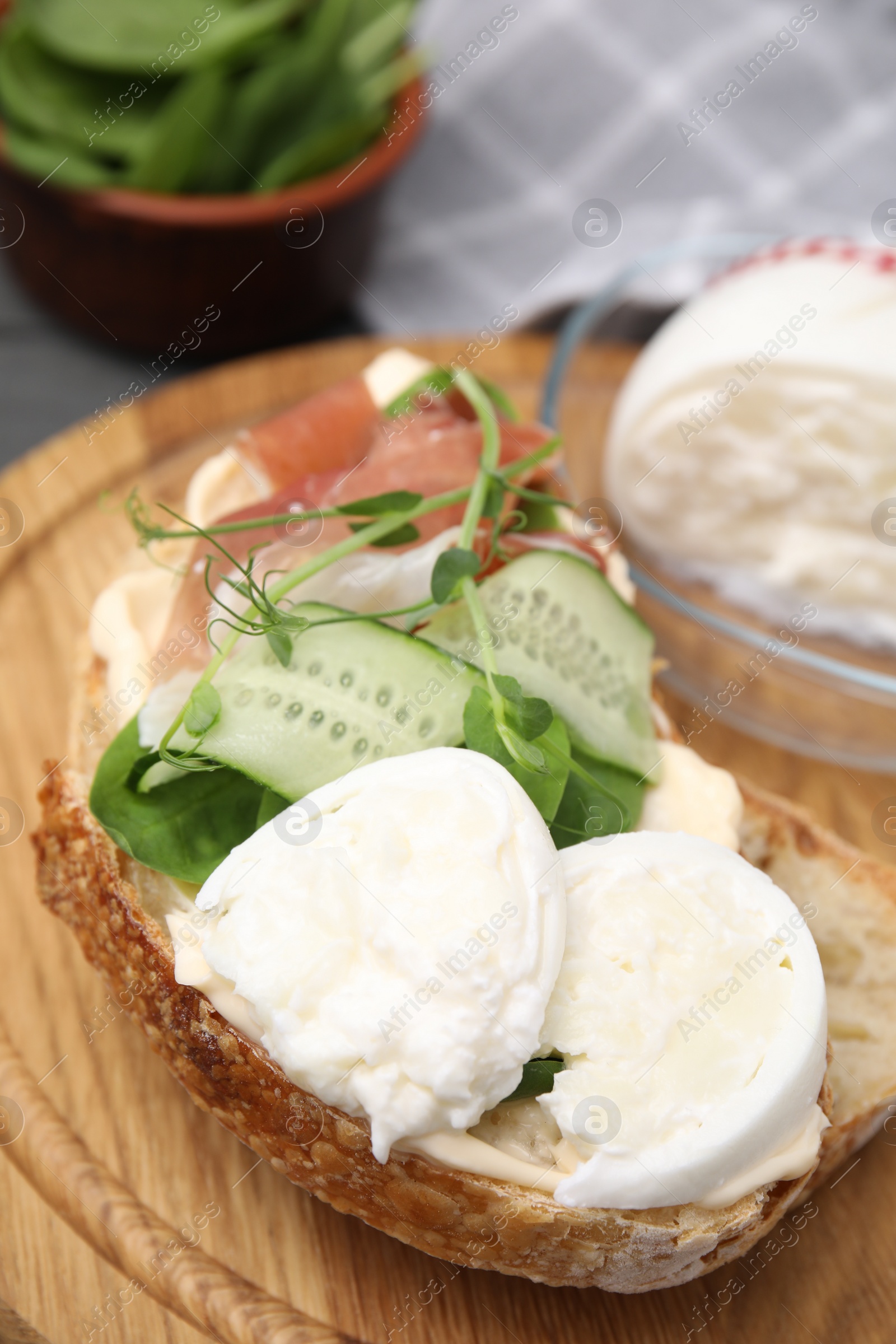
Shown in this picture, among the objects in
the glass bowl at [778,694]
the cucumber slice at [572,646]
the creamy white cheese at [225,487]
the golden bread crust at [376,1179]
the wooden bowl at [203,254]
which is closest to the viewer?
the golden bread crust at [376,1179]

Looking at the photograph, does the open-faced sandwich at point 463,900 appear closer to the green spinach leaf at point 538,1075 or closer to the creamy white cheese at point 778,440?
the green spinach leaf at point 538,1075

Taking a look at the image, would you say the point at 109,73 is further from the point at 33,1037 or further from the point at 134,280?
the point at 33,1037

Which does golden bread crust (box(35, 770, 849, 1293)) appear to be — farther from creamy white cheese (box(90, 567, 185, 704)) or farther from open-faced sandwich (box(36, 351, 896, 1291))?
creamy white cheese (box(90, 567, 185, 704))

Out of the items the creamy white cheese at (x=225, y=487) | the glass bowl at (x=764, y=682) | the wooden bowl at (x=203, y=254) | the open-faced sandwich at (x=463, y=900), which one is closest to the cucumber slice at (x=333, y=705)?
the open-faced sandwich at (x=463, y=900)

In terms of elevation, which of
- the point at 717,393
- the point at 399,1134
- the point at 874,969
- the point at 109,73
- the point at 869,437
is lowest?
the point at 874,969

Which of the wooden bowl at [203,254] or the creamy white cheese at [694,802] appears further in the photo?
the wooden bowl at [203,254]

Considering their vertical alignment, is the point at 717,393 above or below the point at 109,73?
below

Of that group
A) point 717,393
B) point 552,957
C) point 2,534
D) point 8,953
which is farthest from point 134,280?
point 552,957

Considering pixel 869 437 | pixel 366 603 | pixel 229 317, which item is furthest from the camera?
pixel 229 317
